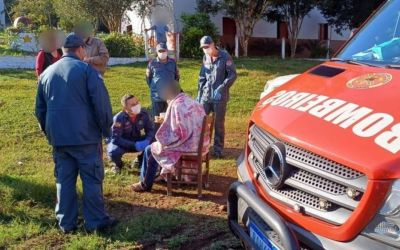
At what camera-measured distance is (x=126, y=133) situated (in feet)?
21.7

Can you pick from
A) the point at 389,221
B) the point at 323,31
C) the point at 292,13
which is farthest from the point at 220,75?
the point at 323,31

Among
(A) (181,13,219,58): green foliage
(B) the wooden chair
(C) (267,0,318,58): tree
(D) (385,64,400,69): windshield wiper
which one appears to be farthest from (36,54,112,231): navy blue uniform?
(C) (267,0,318,58): tree

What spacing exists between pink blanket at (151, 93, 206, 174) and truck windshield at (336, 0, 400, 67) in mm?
1935

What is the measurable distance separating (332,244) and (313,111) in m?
0.81

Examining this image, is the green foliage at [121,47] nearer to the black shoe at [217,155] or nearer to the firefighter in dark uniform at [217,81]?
the firefighter in dark uniform at [217,81]

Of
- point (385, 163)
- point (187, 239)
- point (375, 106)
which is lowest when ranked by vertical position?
point (187, 239)

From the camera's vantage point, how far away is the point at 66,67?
4.54 metres

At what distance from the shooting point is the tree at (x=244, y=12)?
19.2m

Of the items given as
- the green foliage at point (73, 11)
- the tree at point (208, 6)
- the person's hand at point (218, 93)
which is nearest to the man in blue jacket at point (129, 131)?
the person's hand at point (218, 93)

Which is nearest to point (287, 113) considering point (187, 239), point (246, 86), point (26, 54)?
point (187, 239)

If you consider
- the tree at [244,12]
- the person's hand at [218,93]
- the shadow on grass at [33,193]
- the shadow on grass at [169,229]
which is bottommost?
the shadow on grass at [169,229]

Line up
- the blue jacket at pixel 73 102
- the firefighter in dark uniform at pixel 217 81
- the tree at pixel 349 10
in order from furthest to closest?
the tree at pixel 349 10 → the firefighter in dark uniform at pixel 217 81 → the blue jacket at pixel 73 102

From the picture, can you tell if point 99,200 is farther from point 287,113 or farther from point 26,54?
point 26,54

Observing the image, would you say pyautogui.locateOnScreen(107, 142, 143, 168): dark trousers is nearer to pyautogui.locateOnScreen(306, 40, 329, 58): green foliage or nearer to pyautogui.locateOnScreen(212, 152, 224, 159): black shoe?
pyautogui.locateOnScreen(212, 152, 224, 159): black shoe
